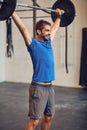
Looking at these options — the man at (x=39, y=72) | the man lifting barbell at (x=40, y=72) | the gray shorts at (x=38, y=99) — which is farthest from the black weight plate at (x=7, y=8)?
the gray shorts at (x=38, y=99)

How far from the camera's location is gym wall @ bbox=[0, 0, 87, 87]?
19.9 feet

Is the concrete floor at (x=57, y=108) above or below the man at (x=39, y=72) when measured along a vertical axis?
below

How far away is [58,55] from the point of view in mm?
6328

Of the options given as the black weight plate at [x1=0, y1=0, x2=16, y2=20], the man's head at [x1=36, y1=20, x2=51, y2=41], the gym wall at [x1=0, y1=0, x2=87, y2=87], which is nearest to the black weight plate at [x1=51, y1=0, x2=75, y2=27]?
the man's head at [x1=36, y1=20, x2=51, y2=41]

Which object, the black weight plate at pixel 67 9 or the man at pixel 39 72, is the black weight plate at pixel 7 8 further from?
Answer: the black weight plate at pixel 67 9

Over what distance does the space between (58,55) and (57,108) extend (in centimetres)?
208

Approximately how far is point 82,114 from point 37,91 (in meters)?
1.78

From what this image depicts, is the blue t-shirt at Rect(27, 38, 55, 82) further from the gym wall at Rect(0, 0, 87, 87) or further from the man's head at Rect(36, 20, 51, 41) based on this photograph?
the gym wall at Rect(0, 0, 87, 87)

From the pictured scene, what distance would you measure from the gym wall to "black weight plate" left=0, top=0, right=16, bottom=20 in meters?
3.82

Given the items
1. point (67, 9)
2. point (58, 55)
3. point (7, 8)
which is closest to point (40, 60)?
point (7, 8)

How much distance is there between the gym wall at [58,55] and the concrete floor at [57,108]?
0.36m

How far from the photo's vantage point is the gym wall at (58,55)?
6.07 meters

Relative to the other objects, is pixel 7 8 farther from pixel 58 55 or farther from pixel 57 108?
pixel 58 55

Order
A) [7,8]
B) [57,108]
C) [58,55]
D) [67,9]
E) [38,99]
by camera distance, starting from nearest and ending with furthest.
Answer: [7,8] < [38,99] < [67,9] < [57,108] < [58,55]
